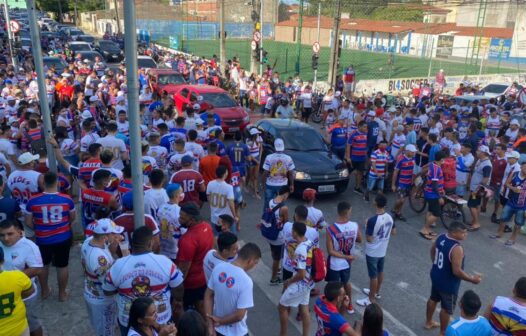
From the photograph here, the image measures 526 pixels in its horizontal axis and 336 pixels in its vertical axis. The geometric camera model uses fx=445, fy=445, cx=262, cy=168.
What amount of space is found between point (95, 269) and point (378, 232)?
12.2 ft

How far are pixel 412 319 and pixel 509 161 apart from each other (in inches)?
178

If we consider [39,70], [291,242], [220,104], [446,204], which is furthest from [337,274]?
[220,104]

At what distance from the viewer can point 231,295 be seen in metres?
4.11

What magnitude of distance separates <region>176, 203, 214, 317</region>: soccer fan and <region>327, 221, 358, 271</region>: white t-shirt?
1.71 metres

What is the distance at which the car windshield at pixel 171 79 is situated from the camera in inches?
789

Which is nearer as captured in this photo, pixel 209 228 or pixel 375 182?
pixel 209 228

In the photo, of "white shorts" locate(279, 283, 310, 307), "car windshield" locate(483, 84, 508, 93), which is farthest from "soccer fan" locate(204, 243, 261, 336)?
"car windshield" locate(483, 84, 508, 93)

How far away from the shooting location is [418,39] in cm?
5150

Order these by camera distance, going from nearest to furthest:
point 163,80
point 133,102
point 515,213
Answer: point 133,102 → point 515,213 → point 163,80

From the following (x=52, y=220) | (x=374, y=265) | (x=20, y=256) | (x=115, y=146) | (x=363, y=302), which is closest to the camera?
(x=20, y=256)

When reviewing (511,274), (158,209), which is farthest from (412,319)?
(158,209)

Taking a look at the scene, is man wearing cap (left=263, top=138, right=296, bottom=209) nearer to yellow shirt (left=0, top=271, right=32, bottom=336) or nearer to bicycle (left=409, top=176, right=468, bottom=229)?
bicycle (left=409, top=176, right=468, bottom=229)

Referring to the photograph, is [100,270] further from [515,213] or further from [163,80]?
[163,80]

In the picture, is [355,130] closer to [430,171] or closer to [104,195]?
[430,171]
